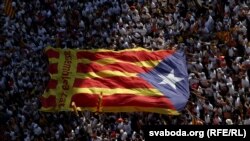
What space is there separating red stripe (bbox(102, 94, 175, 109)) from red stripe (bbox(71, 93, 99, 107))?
1.02 feet

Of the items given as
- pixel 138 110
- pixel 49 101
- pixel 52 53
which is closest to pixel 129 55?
pixel 138 110

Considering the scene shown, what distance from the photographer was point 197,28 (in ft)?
78.8

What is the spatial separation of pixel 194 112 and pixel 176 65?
2.59 m

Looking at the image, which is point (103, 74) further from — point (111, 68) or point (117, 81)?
point (117, 81)

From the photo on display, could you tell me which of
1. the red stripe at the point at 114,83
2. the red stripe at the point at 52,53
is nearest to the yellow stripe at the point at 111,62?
the red stripe at the point at 52,53

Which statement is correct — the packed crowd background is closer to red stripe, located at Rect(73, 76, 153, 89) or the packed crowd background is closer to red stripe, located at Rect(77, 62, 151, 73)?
red stripe, located at Rect(73, 76, 153, 89)

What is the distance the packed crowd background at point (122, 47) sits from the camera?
20.9m

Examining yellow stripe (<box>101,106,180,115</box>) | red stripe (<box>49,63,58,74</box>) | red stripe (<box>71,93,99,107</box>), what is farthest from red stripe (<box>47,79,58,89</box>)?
yellow stripe (<box>101,106,180,115</box>)

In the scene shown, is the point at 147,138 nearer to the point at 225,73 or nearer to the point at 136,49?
the point at 225,73

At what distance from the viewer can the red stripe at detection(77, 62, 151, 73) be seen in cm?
2259

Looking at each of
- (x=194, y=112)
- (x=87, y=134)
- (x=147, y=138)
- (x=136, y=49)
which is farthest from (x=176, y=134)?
(x=136, y=49)

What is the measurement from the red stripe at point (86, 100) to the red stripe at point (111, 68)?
54.3 inches

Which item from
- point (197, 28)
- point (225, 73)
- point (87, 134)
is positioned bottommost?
point (87, 134)

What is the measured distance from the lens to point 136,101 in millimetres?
21297
